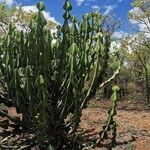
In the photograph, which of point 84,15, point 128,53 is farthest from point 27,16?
point 84,15

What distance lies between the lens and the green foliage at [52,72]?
7473 mm

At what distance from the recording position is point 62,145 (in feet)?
28.7

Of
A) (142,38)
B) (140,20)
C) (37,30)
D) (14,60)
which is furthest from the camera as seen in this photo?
(142,38)

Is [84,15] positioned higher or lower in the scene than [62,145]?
higher

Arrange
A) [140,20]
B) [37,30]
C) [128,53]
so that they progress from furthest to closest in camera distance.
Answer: [128,53]
[140,20]
[37,30]

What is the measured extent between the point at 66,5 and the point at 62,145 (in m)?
2.83

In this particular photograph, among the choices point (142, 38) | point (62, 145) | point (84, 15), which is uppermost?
point (142, 38)

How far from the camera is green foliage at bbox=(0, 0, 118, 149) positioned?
7.47 metres

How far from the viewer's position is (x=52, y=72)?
8.20m

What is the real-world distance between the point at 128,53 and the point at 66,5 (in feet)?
178

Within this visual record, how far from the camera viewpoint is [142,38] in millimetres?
48906

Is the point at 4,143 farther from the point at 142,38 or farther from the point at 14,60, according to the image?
the point at 142,38

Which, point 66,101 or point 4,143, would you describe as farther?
point 4,143

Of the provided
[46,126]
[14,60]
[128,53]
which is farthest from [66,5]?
[128,53]
